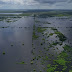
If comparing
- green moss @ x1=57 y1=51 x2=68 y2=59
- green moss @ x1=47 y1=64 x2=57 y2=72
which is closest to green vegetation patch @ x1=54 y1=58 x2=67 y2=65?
green moss @ x1=57 y1=51 x2=68 y2=59

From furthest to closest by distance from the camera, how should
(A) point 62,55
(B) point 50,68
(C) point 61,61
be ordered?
(A) point 62,55, (C) point 61,61, (B) point 50,68

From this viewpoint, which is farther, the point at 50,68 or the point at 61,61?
the point at 61,61

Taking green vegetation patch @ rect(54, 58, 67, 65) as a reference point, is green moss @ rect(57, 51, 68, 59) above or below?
above

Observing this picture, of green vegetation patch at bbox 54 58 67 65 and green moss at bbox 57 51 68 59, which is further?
green moss at bbox 57 51 68 59

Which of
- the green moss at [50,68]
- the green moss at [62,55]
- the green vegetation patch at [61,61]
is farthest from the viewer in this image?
the green moss at [62,55]

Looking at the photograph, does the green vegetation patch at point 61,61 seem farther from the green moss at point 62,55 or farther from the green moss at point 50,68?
the green moss at point 50,68

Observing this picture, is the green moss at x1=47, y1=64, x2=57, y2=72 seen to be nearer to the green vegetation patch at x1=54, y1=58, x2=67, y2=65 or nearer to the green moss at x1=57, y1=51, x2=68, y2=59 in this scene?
the green vegetation patch at x1=54, y1=58, x2=67, y2=65

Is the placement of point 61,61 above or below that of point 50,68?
above

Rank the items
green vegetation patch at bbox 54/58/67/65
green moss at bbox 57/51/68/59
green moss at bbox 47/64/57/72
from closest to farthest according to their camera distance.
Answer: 1. green moss at bbox 47/64/57/72
2. green vegetation patch at bbox 54/58/67/65
3. green moss at bbox 57/51/68/59

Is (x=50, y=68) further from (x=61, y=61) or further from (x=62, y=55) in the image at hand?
(x=62, y=55)

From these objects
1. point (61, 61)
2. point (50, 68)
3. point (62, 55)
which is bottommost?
point (50, 68)

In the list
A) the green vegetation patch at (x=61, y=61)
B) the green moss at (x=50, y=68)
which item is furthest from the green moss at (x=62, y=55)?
the green moss at (x=50, y=68)

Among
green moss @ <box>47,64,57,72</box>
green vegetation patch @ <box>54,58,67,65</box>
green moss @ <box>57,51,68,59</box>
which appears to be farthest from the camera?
green moss @ <box>57,51,68,59</box>

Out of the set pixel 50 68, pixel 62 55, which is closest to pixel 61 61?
pixel 62 55
